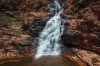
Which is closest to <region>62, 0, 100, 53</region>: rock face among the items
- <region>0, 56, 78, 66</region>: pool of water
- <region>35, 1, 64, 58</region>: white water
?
<region>35, 1, 64, 58</region>: white water

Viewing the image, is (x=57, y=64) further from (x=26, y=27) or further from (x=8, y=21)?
(x=8, y=21)

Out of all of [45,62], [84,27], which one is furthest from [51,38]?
[45,62]

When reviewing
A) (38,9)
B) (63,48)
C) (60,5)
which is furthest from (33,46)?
(60,5)

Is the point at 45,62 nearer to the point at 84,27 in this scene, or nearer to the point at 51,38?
the point at 51,38

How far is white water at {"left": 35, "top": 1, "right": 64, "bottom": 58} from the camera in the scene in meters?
11.8

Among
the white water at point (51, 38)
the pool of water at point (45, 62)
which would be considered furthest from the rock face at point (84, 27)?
the pool of water at point (45, 62)

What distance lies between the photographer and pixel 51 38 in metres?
12.7

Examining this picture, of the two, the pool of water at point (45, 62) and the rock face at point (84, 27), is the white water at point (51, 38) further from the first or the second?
the pool of water at point (45, 62)

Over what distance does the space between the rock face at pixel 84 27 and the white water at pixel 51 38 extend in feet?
2.34

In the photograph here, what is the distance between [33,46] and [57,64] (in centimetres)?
354

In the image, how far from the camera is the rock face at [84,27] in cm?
1074

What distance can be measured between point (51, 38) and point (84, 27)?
280cm

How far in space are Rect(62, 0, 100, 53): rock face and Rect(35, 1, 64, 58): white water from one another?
0.71 m

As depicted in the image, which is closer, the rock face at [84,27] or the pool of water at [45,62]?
the pool of water at [45,62]
